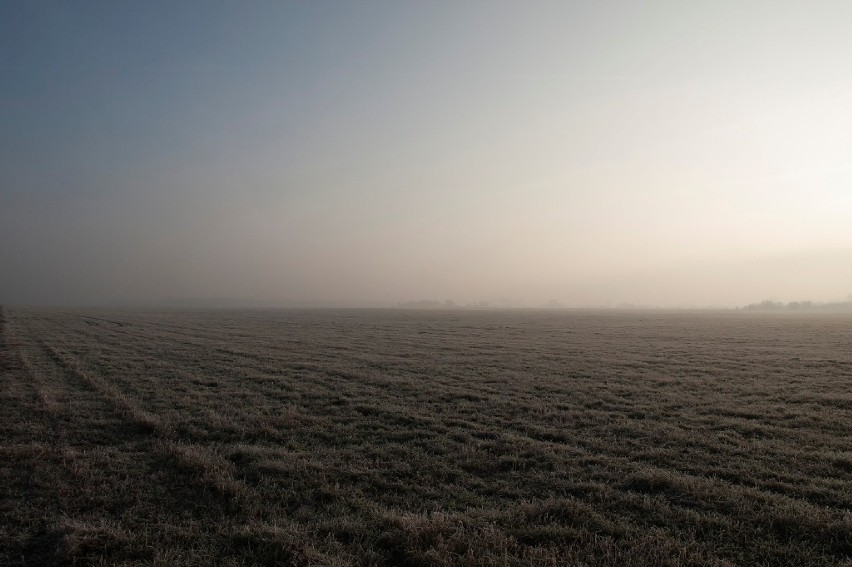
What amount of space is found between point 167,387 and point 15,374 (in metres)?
7.63

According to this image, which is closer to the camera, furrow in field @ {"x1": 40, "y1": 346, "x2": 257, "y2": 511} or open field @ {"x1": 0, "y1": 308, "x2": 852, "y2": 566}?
open field @ {"x1": 0, "y1": 308, "x2": 852, "y2": 566}

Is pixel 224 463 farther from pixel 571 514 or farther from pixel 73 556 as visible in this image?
pixel 571 514

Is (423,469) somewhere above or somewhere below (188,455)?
below

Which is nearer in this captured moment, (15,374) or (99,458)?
(99,458)

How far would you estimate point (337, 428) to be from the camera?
1158cm

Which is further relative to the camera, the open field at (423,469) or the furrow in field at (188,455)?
the furrow in field at (188,455)

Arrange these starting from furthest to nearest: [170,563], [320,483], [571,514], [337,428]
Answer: [337,428], [320,483], [571,514], [170,563]

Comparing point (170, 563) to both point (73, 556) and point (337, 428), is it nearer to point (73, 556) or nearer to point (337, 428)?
point (73, 556)

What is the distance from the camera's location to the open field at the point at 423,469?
235 inches

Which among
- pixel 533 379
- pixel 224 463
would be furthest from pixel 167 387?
pixel 533 379

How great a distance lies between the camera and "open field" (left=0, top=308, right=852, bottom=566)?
598cm

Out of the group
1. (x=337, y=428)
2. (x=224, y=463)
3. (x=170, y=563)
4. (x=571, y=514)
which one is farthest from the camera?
(x=337, y=428)

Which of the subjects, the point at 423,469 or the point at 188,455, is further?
the point at 188,455

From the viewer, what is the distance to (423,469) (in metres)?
8.80
